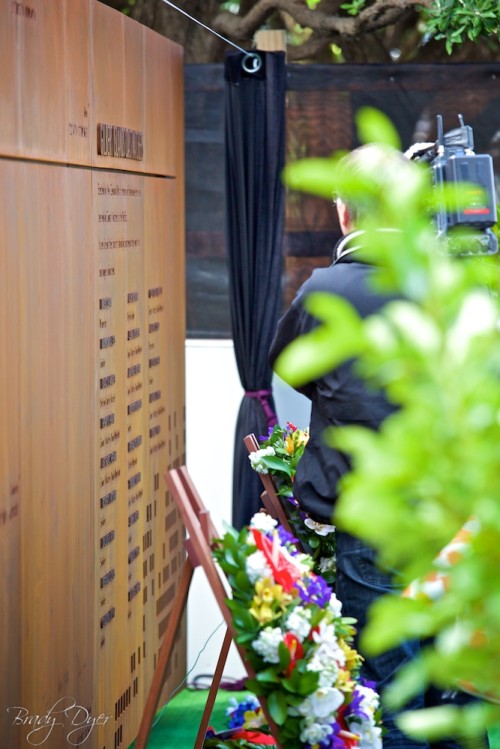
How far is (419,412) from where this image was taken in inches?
28.1

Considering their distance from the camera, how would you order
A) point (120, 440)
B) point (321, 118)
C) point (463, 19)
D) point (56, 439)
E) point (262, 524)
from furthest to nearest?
point (321, 118)
point (463, 19)
point (120, 440)
point (56, 439)
point (262, 524)

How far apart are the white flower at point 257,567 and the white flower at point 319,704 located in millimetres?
209

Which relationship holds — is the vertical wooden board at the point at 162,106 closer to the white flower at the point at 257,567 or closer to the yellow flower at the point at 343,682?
the white flower at the point at 257,567

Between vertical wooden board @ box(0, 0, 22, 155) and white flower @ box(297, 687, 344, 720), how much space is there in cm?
121

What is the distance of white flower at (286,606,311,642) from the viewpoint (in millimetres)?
1878

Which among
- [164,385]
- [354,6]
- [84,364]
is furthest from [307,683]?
[354,6]

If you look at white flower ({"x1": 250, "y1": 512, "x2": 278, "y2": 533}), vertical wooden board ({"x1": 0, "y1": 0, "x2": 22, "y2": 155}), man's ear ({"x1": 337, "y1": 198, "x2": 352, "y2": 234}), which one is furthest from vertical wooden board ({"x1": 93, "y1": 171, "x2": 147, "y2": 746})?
white flower ({"x1": 250, "y1": 512, "x2": 278, "y2": 533})

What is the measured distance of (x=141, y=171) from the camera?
3.34m

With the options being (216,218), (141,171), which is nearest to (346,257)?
(141,171)

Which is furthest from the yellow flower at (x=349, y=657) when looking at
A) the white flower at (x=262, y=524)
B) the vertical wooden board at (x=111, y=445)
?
the vertical wooden board at (x=111, y=445)

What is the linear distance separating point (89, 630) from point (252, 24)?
2768 millimetres

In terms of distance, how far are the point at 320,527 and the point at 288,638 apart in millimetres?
737

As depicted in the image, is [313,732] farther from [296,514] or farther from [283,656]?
[296,514]

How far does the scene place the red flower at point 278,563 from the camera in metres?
1.93
